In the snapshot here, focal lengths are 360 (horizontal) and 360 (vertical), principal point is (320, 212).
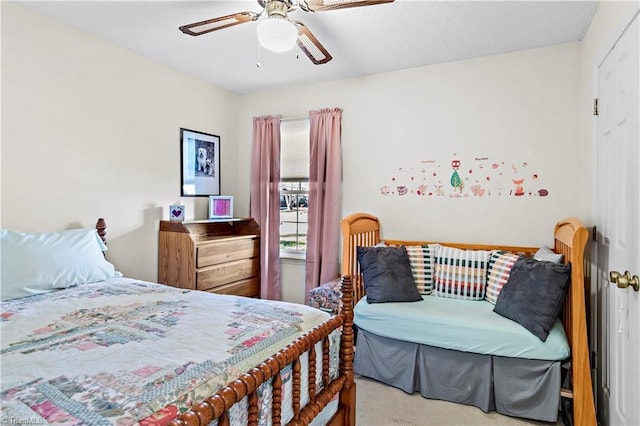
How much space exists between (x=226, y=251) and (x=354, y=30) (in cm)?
219

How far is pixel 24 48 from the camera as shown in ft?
7.59

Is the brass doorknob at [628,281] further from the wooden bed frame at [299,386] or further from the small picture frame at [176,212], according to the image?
the small picture frame at [176,212]

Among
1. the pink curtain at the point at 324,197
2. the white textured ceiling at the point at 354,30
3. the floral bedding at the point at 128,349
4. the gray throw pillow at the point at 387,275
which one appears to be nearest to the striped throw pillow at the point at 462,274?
the gray throw pillow at the point at 387,275

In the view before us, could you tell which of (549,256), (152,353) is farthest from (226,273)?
(549,256)

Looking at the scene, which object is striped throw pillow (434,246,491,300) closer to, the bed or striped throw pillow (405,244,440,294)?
striped throw pillow (405,244,440,294)

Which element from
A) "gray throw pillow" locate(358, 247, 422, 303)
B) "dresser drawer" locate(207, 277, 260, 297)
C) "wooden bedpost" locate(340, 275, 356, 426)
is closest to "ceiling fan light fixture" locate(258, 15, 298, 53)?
"wooden bedpost" locate(340, 275, 356, 426)

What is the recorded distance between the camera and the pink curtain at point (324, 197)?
3537 mm

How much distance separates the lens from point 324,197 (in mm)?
3580

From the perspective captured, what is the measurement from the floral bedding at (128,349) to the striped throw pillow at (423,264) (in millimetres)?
1356

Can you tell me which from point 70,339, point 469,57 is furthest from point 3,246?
point 469,57

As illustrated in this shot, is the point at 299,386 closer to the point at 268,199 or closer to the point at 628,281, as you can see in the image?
the point at 628,281

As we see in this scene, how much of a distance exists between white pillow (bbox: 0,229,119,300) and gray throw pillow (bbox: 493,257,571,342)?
8.56ft

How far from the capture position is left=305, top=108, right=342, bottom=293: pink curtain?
11.6 ft

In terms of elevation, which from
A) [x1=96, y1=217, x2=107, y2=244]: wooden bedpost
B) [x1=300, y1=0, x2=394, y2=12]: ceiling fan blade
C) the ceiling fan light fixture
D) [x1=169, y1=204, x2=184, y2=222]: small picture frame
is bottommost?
[x1=96, y1=217, x2=107, y2=244]: wooden bedpost
